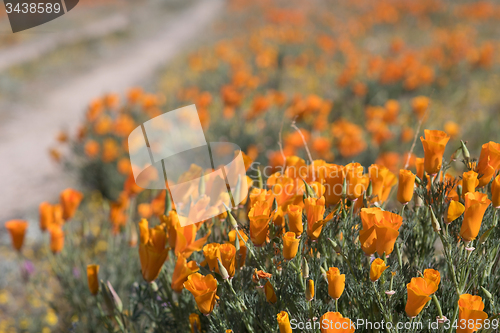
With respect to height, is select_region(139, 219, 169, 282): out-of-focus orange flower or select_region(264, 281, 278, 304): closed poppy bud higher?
select_region(139, 219, 169, 282): out-of-focus orange flower

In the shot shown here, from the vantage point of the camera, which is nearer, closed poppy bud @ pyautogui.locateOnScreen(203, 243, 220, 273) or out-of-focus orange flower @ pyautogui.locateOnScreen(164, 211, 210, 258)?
closed poppy bud @ pyautogui.locateOnScreen(203, 243, 220, 273)

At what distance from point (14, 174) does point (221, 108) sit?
3.01 m

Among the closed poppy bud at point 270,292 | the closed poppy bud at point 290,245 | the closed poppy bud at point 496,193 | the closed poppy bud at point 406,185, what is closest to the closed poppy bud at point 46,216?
the closed poppy bud at point 270,292

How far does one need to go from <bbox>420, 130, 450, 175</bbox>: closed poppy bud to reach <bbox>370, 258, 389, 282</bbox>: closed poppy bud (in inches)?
13.1

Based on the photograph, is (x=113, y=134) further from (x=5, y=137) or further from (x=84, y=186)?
(x=5, y=137)

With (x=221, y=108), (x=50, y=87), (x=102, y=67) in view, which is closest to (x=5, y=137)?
(x=50, y=87)

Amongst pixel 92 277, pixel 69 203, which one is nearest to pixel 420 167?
pixel 92 277

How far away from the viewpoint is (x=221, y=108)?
5418 millimetres

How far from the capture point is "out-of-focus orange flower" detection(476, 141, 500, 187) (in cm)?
99

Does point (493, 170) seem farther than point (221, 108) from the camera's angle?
No

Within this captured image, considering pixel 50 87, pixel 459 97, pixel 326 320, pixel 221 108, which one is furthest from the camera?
pixel 50 87
